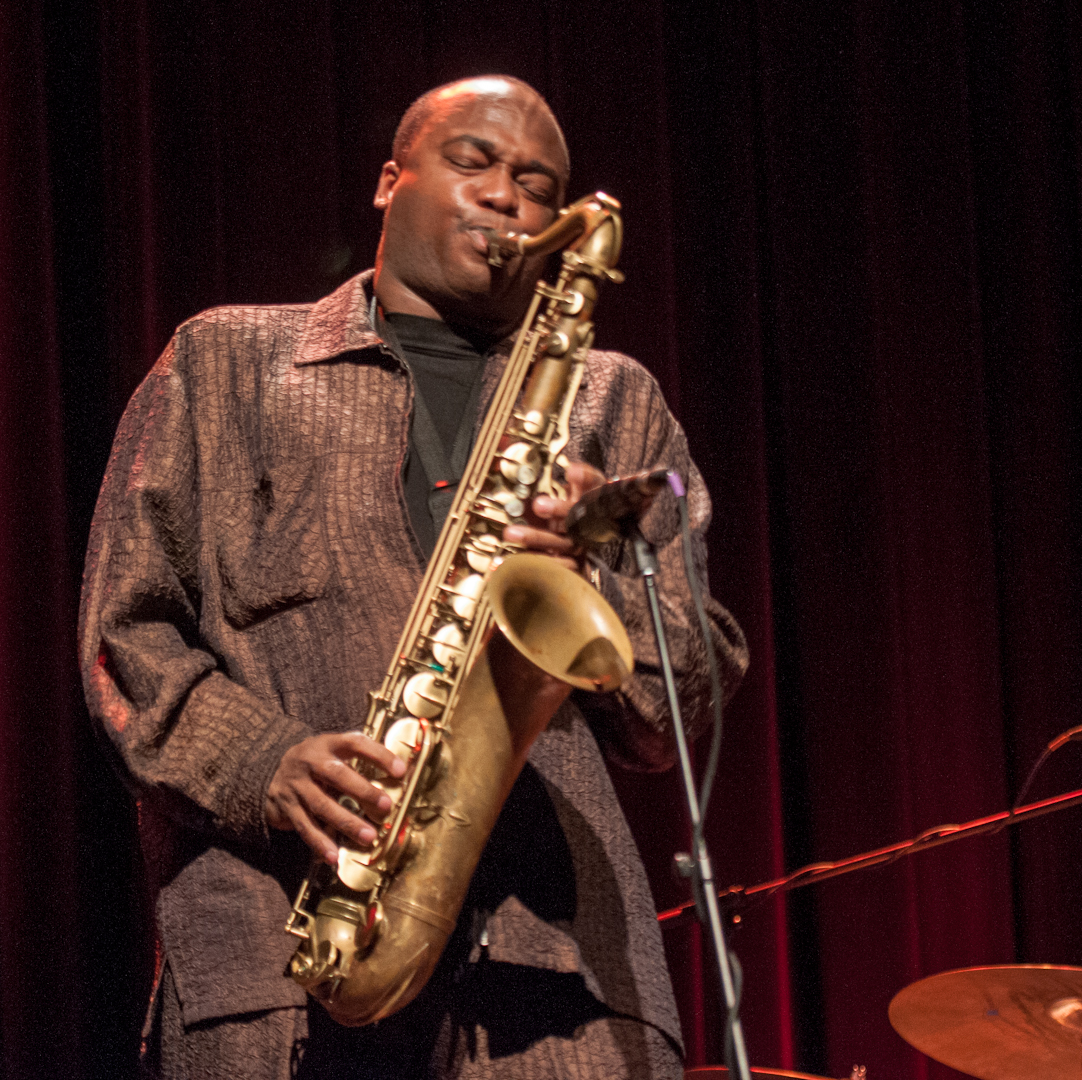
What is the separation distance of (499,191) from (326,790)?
97cm

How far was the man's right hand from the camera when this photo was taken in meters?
1.36

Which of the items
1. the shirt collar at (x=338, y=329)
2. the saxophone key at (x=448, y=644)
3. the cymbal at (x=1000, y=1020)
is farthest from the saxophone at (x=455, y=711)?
the cymbal at (x=1000, y=1020)

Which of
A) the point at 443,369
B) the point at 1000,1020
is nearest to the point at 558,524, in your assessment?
the point at 443,369

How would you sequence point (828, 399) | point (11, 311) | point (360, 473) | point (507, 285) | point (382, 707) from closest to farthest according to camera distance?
1. point (382, 707)
2. point (360, 473)
3. point (507, 285)
4. point (11, 311)
5. point (828, 399)

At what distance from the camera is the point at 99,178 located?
2.65 m

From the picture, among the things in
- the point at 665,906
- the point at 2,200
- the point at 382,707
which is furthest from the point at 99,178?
the point at 665,906

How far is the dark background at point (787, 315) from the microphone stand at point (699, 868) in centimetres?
166

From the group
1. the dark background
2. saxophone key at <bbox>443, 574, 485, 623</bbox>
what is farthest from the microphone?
the dark background

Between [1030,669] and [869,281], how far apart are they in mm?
1140

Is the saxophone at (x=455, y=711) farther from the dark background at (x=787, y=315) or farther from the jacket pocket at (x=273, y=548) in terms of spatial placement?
the dark background at (x=787, y=315)

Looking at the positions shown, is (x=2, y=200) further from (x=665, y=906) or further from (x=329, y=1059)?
(x=665, y=906)

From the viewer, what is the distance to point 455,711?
4.99 ft

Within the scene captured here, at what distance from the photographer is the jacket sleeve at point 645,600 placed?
1.59 m

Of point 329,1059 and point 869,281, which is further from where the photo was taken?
point 869,281
